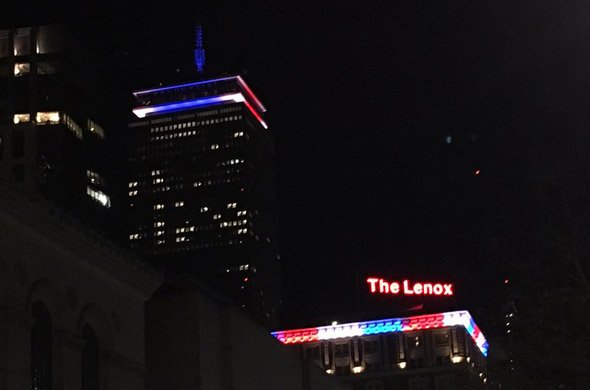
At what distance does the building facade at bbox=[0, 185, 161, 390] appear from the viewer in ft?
130

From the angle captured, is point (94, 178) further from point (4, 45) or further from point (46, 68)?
point (4, 45)

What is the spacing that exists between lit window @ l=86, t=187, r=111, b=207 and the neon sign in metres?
36.8

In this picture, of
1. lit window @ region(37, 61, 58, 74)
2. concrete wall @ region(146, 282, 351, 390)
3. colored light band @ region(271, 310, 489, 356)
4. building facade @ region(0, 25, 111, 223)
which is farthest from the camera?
lit window @ region(37, 61, 58, 74)

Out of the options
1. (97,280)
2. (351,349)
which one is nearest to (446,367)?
(351,349)

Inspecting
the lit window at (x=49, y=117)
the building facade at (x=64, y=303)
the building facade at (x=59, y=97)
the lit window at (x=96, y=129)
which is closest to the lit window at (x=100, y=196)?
the building facade at (x=59, y=97)

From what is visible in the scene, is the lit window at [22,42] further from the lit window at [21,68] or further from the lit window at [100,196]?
the lit window at [100,196]

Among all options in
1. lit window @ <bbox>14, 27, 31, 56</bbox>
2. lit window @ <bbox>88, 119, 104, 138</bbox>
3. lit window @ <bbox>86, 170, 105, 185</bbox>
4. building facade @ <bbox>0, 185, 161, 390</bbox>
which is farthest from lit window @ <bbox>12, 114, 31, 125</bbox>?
building facade @ <bbox>0, 185, 161, 390</bbox>

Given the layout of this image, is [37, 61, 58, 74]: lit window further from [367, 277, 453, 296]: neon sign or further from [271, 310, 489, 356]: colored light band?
[367, 277, 453, 296]: neon sign

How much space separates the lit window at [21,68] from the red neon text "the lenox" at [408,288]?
2034 inches

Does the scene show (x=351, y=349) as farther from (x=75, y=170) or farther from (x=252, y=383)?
(x=252, y=383)

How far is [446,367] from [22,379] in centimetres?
11175

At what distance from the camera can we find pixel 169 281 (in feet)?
181

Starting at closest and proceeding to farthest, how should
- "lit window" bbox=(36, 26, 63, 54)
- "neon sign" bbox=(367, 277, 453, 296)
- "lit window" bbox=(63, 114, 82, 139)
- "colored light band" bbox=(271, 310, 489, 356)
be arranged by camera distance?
"colored light band" bbox=(271, 310, 489, 356)
"neon sign" bbox=(367, 277, 453, 296)
"lit window" bbox=(36, 26, 63, 54)
"lit window" bbox=(63, 114, 82, 139)

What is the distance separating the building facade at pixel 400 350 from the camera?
148m
